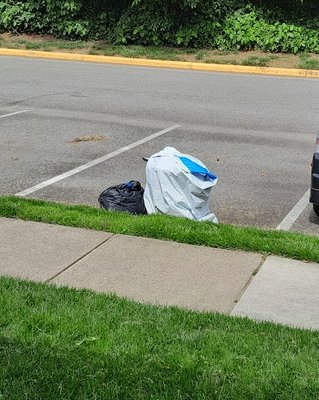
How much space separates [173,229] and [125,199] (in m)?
0.89

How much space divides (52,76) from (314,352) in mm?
13362

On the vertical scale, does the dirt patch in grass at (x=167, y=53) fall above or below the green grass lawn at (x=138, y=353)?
below

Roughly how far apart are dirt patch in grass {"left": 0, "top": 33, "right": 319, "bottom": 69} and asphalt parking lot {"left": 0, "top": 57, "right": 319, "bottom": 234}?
5.31ft

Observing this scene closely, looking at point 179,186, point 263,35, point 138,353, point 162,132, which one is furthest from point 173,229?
point 263,35

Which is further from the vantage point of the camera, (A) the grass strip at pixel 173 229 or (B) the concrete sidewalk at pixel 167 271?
(A) the grass strip at pixel 173 229

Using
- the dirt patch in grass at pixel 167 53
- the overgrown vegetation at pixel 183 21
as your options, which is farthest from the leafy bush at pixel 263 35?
the dirt patch in grass at pixel 167 53

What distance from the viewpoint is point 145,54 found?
19781 mm

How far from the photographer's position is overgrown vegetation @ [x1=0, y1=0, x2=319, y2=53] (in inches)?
787

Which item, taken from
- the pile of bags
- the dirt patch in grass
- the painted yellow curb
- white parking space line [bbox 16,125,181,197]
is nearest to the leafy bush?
the dirt patch in grass

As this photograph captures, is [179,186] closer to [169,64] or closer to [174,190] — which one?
[174,190]

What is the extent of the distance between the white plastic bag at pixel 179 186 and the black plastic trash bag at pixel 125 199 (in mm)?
141

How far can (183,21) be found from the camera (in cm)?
2111

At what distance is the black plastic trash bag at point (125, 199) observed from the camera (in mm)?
6613

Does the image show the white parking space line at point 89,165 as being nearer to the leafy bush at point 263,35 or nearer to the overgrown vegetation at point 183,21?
the leafy bush at point 263,35
